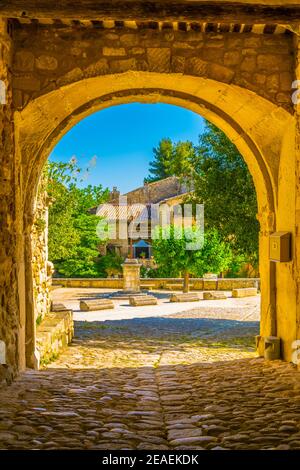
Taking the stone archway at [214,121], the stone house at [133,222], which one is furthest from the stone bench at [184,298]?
the stone house at [133,222]

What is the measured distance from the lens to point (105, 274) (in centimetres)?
3447

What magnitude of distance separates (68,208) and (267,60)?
10.0 metres

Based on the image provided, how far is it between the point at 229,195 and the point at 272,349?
19.0 ft

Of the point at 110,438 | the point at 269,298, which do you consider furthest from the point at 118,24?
the point at 110,438

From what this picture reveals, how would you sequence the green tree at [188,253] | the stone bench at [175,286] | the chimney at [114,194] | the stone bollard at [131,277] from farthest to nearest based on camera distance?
the chimney at [114,194]
the stone bench at [175,286]
the green tree at [188,253]
the stone bollard at [131,277]

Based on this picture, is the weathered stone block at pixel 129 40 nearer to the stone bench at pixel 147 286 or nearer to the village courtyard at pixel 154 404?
the village courtyard at pixel 154 404

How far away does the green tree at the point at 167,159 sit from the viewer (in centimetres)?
4641

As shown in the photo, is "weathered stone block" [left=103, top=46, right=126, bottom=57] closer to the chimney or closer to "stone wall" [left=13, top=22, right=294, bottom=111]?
"stone wall" [left=13, top=22, right=294, bottom=111]

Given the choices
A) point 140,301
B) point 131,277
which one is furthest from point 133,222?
point 140,301

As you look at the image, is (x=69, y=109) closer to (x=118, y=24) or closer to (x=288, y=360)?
(x=118, y=24)

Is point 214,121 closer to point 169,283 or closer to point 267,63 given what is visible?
point 267,63

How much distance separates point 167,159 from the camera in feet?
158

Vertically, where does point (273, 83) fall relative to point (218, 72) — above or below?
below

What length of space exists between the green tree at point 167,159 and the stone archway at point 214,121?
128 ft
